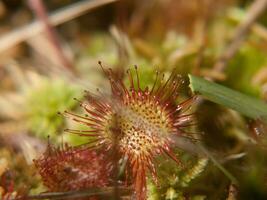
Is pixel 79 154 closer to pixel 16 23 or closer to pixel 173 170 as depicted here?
pixel 173 170

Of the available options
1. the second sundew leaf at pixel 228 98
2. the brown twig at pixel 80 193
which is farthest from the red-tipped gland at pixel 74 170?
the second sundew leaf at pixel 228 98

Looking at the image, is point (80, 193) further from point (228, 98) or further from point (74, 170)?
point (228, 98)

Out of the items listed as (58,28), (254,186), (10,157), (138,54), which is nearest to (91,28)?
(58,28)

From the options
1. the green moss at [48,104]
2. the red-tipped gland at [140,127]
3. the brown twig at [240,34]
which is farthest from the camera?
the brown twig at [240,34]

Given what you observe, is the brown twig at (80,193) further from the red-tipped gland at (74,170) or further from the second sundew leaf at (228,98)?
the second sundew leaf at (228,98)

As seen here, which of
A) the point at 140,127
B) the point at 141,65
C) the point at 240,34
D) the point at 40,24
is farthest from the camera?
the point at 40,24

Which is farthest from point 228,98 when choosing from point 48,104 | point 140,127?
point 48,104
